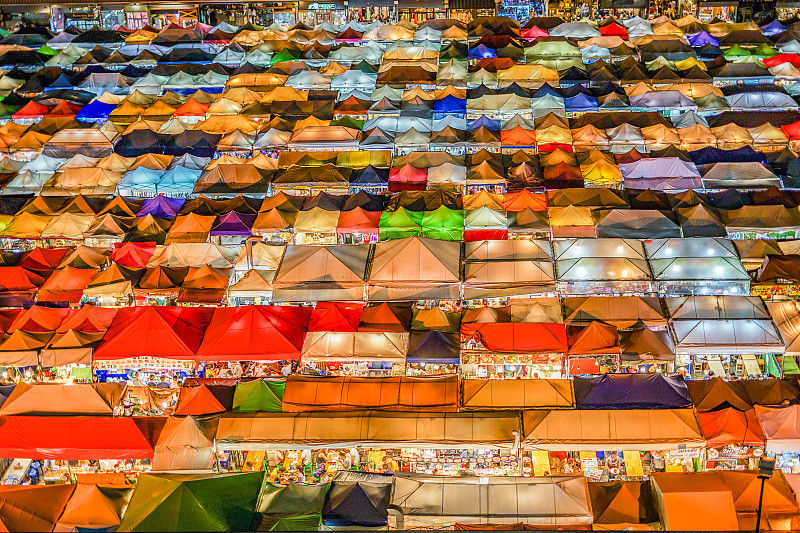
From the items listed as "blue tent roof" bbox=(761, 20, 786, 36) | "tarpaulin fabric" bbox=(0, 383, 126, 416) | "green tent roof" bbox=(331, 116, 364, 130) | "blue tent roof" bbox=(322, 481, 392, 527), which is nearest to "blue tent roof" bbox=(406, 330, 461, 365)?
"blue tent roof" bbox=(322, 481, 392, 527)

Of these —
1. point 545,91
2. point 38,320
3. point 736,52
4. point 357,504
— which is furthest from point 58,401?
point 736,52

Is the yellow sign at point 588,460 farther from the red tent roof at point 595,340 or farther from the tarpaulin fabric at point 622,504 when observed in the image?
the red tent roof at point 595,340

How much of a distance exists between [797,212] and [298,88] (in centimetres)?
1559

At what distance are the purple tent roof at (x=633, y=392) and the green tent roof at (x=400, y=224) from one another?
617 centimetres

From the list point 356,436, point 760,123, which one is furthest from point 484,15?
point 356,436

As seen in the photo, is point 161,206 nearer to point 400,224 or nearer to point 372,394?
point 400,224

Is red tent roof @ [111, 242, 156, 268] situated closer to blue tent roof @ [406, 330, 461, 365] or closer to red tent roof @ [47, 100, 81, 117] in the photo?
blue tent roof @ [406, 330, 461, 365]

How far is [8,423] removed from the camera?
1544 centimetres

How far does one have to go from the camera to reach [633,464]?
14.9 m

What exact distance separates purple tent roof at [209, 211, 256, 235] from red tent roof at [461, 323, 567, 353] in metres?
6.51

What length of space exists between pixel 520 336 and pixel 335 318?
11.5 ft

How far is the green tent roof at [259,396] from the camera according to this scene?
15.9 metres

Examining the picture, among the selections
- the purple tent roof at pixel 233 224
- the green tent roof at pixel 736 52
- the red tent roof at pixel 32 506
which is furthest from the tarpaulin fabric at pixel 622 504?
the green tent roof at pixel 736 52

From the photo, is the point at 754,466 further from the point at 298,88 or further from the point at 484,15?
the point at 484,15
